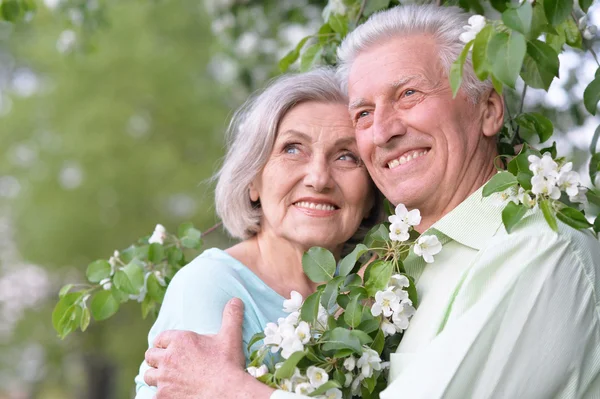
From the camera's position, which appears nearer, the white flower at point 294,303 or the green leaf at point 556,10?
the green leaf at point 556,10

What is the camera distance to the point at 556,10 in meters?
2.36

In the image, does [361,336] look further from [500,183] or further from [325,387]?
[500,183]

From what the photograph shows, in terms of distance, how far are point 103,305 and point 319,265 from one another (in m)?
1.15

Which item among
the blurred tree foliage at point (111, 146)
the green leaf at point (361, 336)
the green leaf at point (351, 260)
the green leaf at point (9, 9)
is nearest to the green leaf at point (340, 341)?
the green leaf at point (361, 336)

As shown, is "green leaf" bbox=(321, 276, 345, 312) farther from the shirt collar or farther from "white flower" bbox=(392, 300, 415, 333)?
the shirt collar

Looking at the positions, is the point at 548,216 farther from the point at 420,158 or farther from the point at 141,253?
Result: the point at 141,253

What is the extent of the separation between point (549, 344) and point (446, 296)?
409 millimetres

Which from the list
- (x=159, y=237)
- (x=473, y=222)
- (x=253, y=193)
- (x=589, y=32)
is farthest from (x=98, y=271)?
(x=589, y=32)

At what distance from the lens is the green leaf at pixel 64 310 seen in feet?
11.3

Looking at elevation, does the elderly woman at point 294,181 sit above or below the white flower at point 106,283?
above

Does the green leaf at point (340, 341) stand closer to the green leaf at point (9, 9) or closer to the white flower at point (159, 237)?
the white flower at point (159, 237)

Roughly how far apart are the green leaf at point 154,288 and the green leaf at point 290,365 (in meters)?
1.29

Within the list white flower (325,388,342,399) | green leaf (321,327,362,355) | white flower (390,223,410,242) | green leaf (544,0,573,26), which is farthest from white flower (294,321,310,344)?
green leaf (544,0,573,26)

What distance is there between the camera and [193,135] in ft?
53.4
